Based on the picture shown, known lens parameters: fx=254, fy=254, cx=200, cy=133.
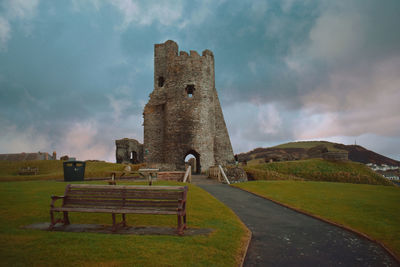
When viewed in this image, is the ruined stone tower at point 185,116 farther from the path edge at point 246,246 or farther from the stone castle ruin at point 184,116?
the path edge at point 246,246

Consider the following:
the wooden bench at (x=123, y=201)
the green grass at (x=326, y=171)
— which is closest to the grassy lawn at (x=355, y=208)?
the wooden bench at (x=123, y=201)

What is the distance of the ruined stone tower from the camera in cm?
2811

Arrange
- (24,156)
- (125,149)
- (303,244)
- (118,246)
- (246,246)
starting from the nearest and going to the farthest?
(118,246)
(246,246)
(303,244)
(24,156)
(125,149)

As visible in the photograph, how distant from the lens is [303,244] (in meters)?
5.95

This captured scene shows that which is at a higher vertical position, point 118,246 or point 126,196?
point 126,196

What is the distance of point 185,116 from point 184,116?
4.6 inches

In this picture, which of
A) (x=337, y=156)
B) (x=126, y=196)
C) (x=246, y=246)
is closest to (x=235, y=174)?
(x=126, y=196)

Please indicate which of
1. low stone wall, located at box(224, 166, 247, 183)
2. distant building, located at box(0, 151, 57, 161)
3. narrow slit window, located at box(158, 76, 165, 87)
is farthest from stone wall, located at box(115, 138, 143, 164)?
low stone wall, located at box(224, 166, 247, 183)

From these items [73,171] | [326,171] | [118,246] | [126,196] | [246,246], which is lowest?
[246,246]

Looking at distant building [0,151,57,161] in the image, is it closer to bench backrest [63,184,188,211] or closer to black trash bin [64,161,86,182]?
black trash bin [64,161,86,182]

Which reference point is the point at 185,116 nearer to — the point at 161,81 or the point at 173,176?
the point at 161,81

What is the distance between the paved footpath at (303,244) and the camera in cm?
509

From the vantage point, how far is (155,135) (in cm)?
3156

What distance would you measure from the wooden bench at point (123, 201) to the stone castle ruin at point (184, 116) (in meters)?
19.6
